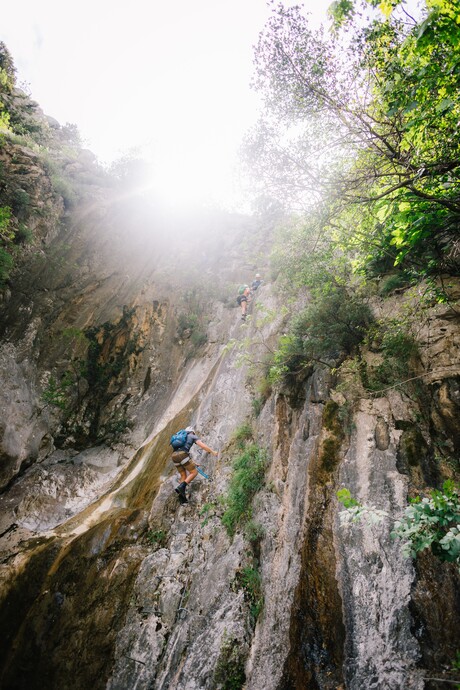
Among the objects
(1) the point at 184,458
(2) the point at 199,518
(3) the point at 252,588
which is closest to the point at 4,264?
(1) the point at 184,458

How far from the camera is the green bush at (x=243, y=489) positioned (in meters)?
7.06

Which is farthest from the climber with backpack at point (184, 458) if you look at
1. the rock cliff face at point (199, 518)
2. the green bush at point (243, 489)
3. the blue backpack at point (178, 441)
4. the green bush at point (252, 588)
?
the green bush at point (252, 588)

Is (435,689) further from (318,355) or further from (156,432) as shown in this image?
(156,432)

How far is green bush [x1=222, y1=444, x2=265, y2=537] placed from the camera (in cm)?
706

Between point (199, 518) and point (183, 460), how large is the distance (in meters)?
1.54

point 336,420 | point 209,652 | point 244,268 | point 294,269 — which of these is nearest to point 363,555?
point 336,420

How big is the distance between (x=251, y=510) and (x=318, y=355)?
153 inches

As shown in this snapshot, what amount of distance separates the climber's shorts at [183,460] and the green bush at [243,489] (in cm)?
148

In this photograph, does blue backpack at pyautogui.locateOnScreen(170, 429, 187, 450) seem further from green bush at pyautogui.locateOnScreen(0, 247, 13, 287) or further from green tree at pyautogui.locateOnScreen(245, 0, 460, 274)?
green bush at pyautogui.locateOnScreen(0, 247, 13, 287)

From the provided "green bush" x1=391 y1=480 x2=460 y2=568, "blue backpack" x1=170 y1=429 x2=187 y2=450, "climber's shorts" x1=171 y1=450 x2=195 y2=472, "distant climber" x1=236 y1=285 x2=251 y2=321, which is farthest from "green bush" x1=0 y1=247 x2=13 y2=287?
"green bush" x1=391 y1=480 x2=460 y2=568

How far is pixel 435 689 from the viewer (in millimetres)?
3363

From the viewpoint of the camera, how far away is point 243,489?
289 inches

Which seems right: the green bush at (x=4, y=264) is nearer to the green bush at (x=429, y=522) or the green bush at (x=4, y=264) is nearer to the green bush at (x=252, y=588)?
the green bush at (x=252, y=588)

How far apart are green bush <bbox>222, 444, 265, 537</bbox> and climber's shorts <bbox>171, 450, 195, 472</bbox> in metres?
1.48
